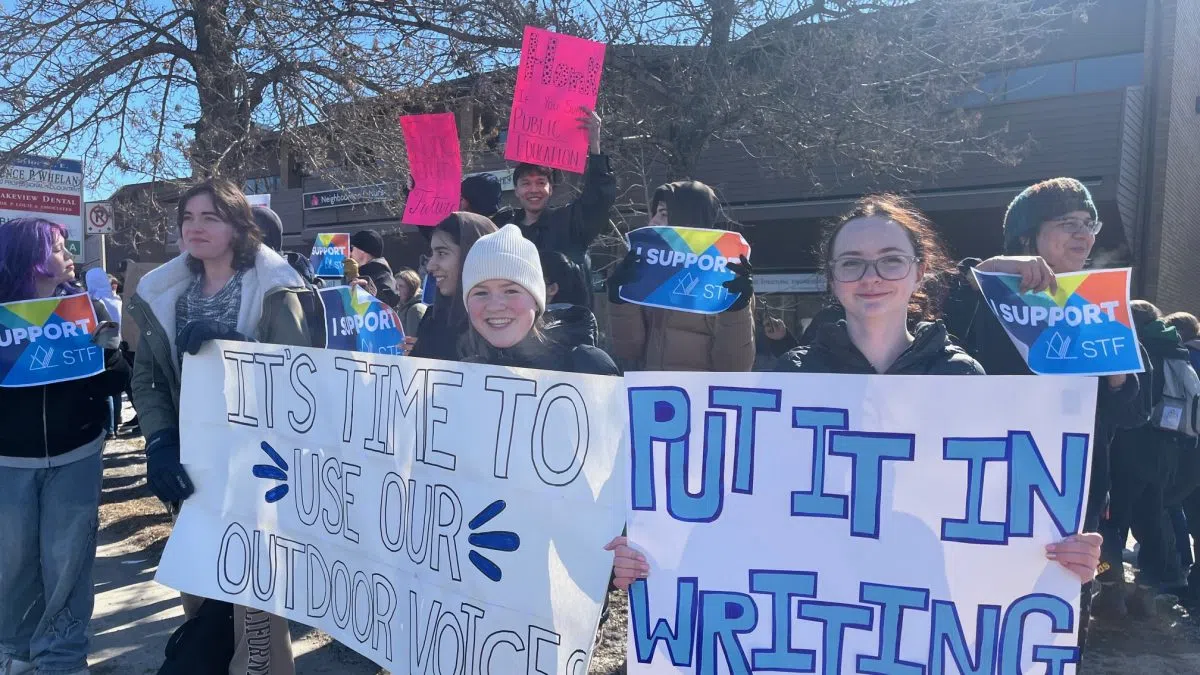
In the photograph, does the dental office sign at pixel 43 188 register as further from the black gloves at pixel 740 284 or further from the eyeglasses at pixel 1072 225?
the eyeglasses at pixel 1072 225

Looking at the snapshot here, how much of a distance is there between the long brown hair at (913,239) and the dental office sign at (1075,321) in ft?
0.64

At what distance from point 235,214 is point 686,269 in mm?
1658

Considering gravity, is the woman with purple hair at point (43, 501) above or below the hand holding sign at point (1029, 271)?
below

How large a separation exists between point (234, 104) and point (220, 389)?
20.8 ft

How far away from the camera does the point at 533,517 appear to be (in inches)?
83.1

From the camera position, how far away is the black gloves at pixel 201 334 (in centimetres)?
279

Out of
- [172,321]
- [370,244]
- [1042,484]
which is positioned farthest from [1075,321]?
[370,244]

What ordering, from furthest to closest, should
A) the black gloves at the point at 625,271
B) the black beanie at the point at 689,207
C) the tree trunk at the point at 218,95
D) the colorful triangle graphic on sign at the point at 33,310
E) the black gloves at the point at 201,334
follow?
the tree trunk at the point at 218,95 → the black beanie at the point at 689,207 → the black gloves at the point at 625,271 → the colorful triangle graphic on sign at the point at 33,310 → the black gloves at the point at 201,334

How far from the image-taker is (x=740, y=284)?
3107 millimetres

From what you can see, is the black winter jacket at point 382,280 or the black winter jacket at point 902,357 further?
the black winter jacket at point 382,280

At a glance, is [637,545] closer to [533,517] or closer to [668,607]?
[668,607]

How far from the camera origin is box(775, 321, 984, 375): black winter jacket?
198 centimetres

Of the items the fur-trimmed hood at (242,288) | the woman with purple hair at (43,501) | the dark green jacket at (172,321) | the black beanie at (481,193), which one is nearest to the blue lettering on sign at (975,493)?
the dark green jacket at (172,321)

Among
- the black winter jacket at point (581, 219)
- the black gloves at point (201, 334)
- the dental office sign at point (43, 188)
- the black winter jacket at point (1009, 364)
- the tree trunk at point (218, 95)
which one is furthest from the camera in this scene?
the dental office sign at point (43, 188)
